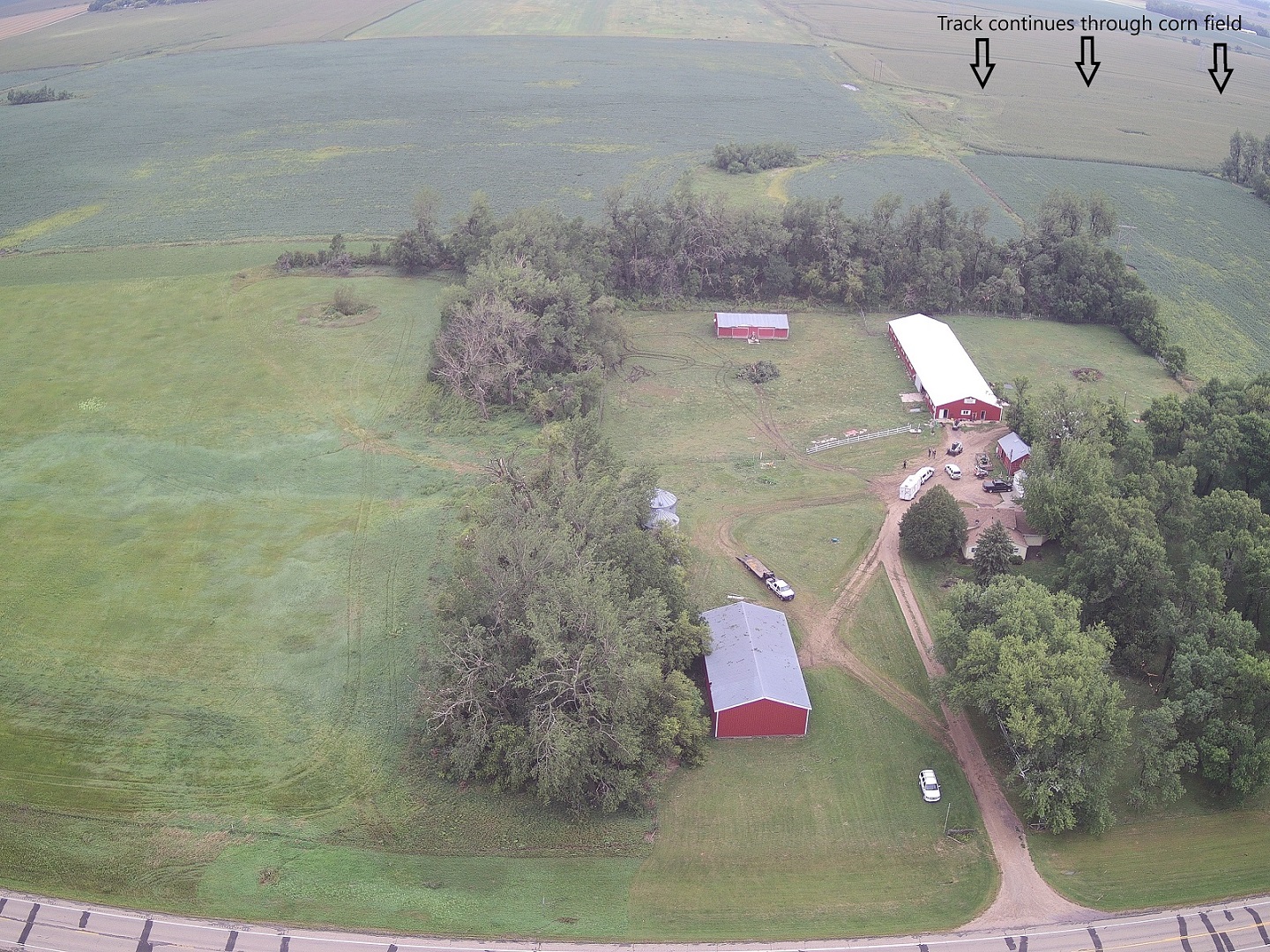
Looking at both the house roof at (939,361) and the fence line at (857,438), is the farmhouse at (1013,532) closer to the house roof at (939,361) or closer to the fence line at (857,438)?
the fence line at (857,438)

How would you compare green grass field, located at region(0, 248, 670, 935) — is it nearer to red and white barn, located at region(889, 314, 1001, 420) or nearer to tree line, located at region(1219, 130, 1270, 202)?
red and white barn, located at region(889, 314, 1001, 420)

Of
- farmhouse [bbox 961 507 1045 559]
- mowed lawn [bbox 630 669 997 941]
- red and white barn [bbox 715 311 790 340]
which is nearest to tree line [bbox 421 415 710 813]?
mowed lawn [bbox 630 669 997 941]

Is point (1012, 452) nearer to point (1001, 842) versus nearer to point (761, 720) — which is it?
point (761, 720)

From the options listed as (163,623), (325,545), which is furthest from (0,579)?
(325,545)

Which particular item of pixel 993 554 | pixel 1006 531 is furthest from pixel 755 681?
pixel 1006 531

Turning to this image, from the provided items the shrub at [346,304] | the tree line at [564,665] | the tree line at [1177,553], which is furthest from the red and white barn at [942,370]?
the shrub at [346,304]

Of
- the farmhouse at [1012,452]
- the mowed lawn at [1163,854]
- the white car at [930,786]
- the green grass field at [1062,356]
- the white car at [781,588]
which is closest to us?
the mowed lawn at [1163,854]

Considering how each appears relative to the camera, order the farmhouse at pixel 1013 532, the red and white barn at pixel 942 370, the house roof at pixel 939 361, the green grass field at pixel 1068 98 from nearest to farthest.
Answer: the farmhouse at pixel 1013 532, the red and white barn at pixel 942 370, the house roof at pixel 939 361, the green grass field at pixel 1068 98
